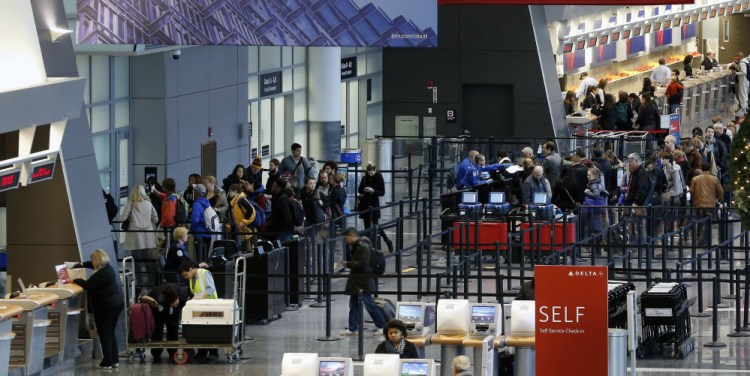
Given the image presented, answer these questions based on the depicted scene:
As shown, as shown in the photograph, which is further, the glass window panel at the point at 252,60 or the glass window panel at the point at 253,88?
the glass window panel at the point at 253,88

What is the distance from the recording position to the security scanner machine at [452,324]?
18.0 metres

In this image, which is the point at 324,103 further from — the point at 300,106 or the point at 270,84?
the point at 270,84

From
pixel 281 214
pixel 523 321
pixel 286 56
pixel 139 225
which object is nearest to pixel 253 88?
pixel 286 56

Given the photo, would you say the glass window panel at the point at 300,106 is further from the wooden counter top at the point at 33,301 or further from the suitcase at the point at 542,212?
the wooden counter top at the point at 33,301

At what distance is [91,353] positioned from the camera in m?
20.5

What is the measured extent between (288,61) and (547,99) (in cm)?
691

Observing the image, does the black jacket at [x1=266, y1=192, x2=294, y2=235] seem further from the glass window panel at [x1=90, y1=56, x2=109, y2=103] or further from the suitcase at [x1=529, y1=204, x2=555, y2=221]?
the glass window panel at [x1=90, y1=56, x2=109, y2=103]

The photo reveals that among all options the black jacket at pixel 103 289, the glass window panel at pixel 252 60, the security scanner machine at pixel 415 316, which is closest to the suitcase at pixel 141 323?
the black jacket at pixel 103 289

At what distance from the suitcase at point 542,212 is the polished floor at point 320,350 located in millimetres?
4416

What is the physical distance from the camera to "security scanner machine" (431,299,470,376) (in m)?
18.0

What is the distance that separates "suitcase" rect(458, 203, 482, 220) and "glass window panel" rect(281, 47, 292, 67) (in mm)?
9584

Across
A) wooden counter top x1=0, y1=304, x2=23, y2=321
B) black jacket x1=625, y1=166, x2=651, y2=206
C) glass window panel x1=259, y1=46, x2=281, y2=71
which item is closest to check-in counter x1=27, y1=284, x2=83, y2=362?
wooden counter top x1=0, y1=304, x2=23, y2=321

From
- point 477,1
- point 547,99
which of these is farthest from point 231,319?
point 547,99

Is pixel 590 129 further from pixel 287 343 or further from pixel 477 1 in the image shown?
pixel 287 343
